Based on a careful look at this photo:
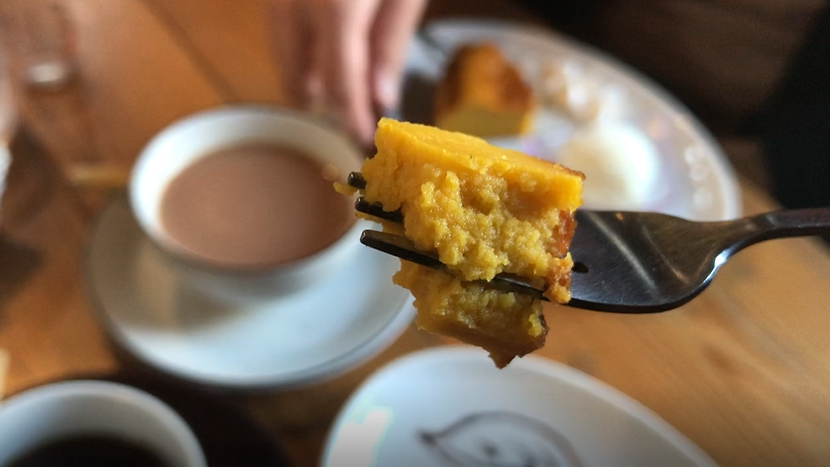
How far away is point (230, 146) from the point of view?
81 cm

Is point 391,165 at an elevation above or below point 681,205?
above

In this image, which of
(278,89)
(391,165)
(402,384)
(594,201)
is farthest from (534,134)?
(391,165)

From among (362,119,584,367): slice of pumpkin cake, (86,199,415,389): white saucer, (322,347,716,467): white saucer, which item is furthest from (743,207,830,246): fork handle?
(86,199,415,389): white saucer

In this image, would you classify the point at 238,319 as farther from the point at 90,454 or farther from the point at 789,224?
the point at 789,224

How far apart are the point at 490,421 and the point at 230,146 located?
46 cm

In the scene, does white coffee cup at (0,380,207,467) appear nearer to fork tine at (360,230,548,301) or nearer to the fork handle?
fork tine at (360,230,548,301)

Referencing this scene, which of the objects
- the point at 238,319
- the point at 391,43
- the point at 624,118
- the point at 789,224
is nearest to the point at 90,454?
the point at 238,319

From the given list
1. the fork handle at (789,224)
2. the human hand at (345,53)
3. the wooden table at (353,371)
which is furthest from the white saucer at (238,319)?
the fork handle at (789,224)

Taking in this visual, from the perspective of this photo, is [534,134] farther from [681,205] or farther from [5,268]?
[5,268]

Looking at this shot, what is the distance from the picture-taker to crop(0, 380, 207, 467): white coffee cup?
0.48 metres

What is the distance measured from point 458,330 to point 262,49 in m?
0.74

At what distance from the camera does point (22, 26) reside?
896mm

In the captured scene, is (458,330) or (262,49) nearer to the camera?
(458,330)

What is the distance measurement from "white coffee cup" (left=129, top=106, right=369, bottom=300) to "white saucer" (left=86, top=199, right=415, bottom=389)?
0.04 meters
